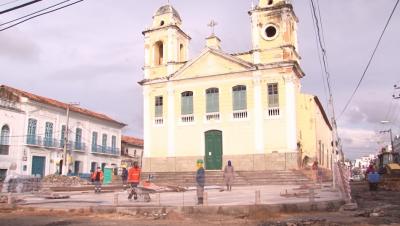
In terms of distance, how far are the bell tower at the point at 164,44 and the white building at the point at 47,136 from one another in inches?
447

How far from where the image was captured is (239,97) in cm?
3048

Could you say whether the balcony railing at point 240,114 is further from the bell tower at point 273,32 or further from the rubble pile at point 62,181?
the rubble pile at point 62,181

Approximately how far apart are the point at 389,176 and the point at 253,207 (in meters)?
17.2

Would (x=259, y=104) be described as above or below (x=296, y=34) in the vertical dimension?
below

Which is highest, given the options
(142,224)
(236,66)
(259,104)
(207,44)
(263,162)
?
(207,44)

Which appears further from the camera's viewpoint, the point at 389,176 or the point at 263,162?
the point at 263,162

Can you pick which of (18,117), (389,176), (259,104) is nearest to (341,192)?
(389,176)

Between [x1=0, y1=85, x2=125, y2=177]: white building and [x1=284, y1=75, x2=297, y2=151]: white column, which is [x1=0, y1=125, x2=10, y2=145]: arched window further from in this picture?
[x1=284, y1=75, x2=297, y2=151]: white column

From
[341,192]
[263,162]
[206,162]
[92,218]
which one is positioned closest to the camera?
[92,218]

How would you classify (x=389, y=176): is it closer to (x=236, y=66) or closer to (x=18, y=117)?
(x=236, y=66)

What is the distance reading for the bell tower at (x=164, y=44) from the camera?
3309cm

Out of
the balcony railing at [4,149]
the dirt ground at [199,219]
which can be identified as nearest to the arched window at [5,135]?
the balcony railing at [4,149]

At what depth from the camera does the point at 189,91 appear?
3206 centimetres

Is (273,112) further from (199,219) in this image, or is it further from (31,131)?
(31,131)
